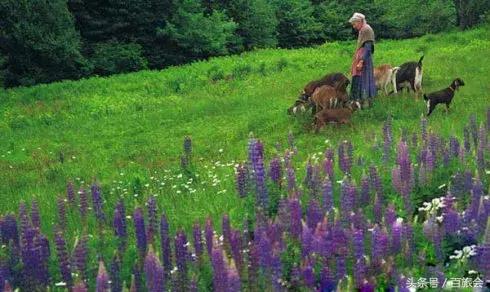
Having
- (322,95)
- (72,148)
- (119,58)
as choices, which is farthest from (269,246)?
(119,58)

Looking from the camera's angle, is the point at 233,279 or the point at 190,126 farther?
the point at 190,126

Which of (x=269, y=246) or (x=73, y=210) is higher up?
(x=269, y=246)

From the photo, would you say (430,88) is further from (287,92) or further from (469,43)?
(469,43)

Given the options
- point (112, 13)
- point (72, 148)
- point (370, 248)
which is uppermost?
point (112, 13)

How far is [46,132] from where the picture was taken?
17.8 meters

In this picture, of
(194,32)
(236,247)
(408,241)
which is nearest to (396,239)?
(408,241)

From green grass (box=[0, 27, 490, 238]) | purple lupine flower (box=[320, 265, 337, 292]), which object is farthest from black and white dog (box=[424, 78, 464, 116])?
purple lupine flower (box=[320, 265, 337, 292])

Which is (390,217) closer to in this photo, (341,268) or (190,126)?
(341,268)

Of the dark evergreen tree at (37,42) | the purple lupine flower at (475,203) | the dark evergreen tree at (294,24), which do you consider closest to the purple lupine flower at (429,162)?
the purple lupine flower at (475,203)

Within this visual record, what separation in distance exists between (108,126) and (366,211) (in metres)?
12.7

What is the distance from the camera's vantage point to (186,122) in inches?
661

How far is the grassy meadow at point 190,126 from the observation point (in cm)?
927

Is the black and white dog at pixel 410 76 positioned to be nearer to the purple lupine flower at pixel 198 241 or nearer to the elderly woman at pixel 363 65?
the elderly woman at pixel 363 65

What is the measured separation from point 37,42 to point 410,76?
64.1 ft
